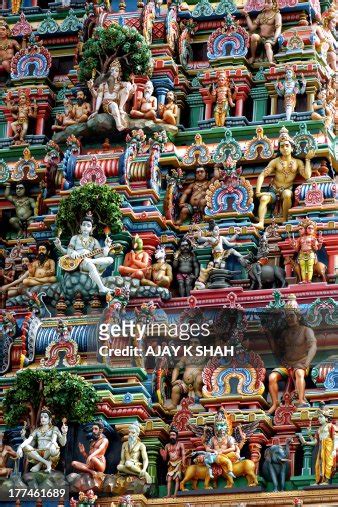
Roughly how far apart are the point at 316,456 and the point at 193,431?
103 inches

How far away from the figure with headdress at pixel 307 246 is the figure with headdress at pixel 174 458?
449cm

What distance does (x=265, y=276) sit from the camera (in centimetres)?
5650

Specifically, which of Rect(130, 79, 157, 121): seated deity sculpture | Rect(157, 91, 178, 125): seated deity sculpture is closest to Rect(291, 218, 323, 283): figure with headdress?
Rect(157, 91, 178, 125): seated deity sculpture

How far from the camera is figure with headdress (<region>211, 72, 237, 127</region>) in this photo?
5975 centimetres

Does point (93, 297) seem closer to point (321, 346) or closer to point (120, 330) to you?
point (120, 330)

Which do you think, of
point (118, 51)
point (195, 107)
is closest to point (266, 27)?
point (195, 107)

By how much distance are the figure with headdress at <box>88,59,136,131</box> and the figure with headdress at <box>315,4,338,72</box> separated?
4484 millimetres

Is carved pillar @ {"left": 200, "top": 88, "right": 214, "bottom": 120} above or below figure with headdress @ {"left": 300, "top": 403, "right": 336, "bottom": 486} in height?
above

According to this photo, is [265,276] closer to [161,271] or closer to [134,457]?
[161,271]

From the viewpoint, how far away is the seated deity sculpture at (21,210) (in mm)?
59938

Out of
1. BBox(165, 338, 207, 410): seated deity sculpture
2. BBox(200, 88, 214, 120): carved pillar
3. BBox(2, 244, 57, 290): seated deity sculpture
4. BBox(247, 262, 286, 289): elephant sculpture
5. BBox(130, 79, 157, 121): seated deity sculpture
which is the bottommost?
BBox(165, 338, 207, 410): seated deity sculpture

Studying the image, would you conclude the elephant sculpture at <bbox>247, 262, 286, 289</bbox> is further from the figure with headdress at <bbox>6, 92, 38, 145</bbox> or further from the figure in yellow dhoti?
the figure with headdress at <bbox>6, 92, 38, 145</bbox>

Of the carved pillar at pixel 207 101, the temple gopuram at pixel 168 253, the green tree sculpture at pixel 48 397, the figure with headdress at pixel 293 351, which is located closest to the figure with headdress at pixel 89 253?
the temple gopuram at pixel 168 253

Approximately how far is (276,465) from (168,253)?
254 inches
